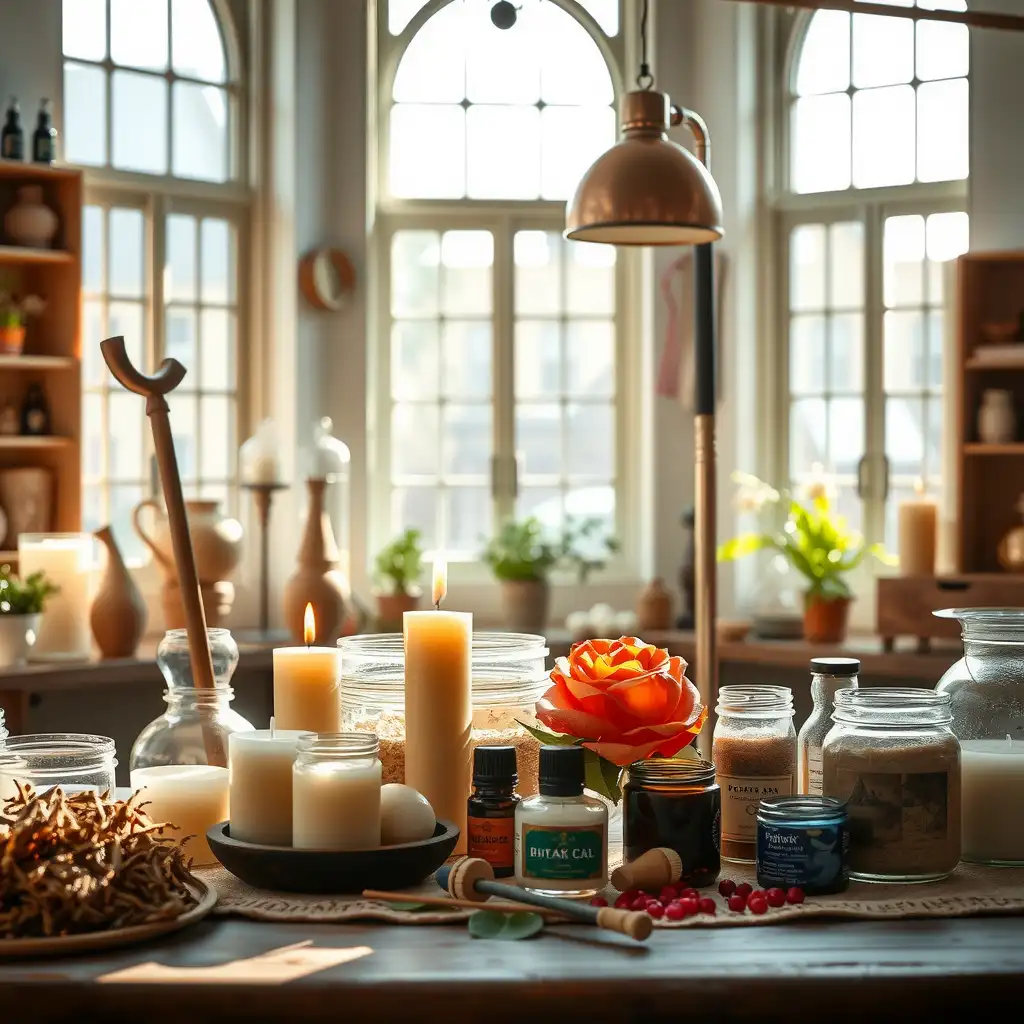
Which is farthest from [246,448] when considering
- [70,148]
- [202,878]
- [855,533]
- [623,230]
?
[202,878]

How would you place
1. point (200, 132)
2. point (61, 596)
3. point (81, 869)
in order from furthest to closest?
point (200, 132) < point (61, 596) < point (81, 869)

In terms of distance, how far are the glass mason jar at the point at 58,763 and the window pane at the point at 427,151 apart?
435cm

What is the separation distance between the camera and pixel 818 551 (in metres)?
4.94

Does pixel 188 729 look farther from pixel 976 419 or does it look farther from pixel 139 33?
pixel 139 33

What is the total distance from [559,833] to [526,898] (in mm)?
74

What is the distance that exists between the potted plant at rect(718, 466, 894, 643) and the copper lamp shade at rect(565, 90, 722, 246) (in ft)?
10.2

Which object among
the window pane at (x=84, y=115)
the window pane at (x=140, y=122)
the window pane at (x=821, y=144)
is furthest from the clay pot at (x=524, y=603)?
the window pane at (x=84, y=115)

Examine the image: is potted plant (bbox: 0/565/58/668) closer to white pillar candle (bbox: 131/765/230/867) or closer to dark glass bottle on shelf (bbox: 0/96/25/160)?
dark glass bottle on shelf (bbox: 0/96/25/160)

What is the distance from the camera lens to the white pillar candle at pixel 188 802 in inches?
61.6

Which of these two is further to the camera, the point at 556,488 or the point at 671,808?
the point at 556,488

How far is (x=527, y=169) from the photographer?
222 inches

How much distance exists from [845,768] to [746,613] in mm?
3962

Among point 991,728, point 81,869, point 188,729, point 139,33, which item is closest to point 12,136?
point 139,33

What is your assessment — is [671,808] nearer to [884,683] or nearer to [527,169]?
[884,683]
